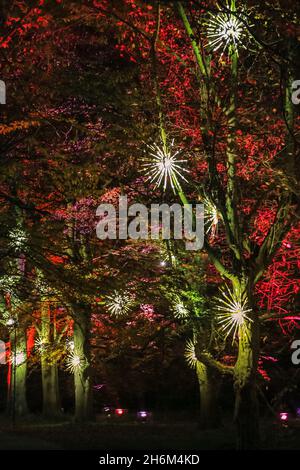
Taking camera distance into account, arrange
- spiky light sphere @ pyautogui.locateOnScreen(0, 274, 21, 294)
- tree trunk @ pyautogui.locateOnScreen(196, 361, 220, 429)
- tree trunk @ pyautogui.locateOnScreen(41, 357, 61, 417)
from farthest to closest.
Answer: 1. tree trunk @ pyautogui.locateOnScreen(41, 357, 61, 417)
2. tree trunk @ pyautogui.locateOnScreen(196, 361, 220, 429)
3. spiky light sphere @ pyautogui.locateOnScreen(0, 274, 21, 294)

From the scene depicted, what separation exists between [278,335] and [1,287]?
51.6 feet

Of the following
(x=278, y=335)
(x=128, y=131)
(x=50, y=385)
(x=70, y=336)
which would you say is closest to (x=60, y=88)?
(x=128, y=131)

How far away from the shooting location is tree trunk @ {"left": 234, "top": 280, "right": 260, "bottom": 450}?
46.0 feet

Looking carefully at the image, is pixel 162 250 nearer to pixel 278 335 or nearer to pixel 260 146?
pixel 260 146

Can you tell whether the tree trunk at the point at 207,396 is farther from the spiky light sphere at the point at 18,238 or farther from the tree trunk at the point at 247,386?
the spiky light sphere at the point at 18,238

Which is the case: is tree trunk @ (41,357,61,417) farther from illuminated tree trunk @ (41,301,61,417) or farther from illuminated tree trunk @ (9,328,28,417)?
illuminated tree trunk @ (9,328,28,417)

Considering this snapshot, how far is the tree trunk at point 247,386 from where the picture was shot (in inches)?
551

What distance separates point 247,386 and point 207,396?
32.1ft

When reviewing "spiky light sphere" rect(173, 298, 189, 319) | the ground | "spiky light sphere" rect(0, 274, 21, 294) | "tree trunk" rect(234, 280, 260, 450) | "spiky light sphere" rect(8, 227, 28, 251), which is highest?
"spiky light sphere" rect(8, 227, 28, 251)

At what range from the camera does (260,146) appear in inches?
705

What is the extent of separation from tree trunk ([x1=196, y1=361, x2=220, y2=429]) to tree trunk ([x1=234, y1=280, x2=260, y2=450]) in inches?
365

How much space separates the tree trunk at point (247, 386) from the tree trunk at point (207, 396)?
9.26 metres

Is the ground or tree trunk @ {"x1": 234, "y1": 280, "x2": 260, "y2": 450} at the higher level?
tree trunk @ {"x1": 234, "y1": 280, "x2": 260, "y2": 450}

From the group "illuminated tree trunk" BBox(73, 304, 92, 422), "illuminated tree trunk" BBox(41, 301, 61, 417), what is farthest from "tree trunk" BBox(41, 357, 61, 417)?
"illuminated tree trunk" BBox(73, 304, 92, 422)
